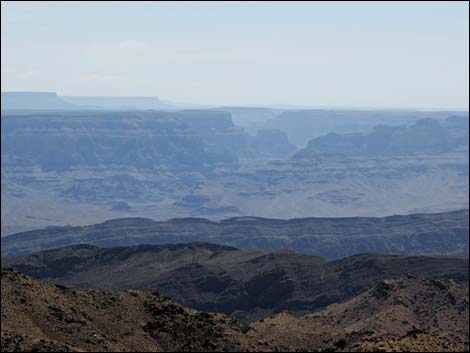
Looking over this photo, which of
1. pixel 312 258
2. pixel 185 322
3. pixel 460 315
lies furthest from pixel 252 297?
pixel 185 322

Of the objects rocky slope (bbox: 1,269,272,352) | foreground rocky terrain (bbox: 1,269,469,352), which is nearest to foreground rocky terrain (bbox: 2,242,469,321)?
foreground rocky terrain (bbox: 1,269,469,352)

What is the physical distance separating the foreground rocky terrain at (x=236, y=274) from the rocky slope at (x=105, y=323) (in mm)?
47868

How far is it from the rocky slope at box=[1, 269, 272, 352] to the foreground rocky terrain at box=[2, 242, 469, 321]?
47.9 meters

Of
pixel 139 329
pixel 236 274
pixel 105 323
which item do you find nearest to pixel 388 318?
pixel 139 329

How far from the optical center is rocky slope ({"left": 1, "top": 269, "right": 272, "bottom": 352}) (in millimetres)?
42500

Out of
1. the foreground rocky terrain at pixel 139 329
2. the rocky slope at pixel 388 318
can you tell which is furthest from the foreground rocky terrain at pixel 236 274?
the foreground rocky terrain at pixel 139 329

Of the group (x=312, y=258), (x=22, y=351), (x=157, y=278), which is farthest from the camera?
(x=312, y=258)

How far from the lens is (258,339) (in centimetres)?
5134

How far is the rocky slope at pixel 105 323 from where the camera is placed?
42.5m

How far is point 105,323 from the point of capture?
46094 millimetres

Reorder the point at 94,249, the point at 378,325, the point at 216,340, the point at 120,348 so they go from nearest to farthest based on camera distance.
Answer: the point at 120,348
the point at 216,340
the point at 378,325
the point at 94,249

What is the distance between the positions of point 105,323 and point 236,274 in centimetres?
6324

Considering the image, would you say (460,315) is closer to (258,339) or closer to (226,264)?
(258,339)

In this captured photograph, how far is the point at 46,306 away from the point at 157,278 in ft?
211
